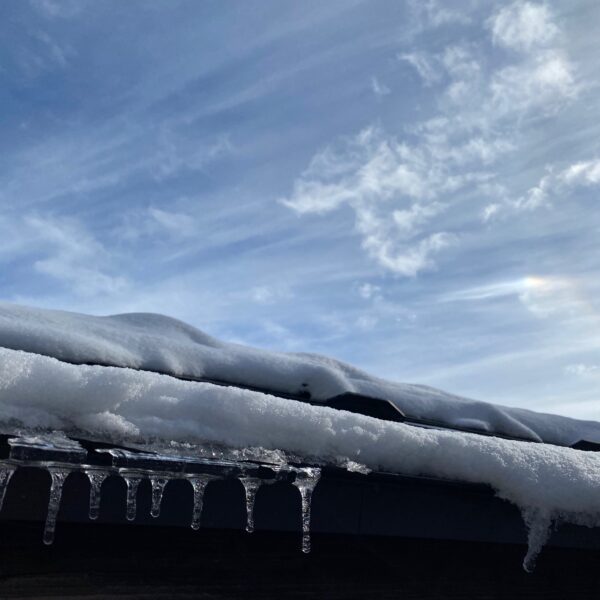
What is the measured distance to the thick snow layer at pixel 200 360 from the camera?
2.91 meters

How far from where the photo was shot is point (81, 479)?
1836 mm

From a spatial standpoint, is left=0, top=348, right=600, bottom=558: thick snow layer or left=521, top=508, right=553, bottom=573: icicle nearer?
left=0, top=348, right=600, bottom=558: thick snow layer

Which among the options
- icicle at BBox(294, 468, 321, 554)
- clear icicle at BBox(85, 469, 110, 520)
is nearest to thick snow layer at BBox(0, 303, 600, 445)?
clear icicle at BBox(85, 469, 110, 520)

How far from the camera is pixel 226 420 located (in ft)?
5.95

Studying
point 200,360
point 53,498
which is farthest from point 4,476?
point 200,360

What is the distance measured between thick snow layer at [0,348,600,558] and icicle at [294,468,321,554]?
62 mm

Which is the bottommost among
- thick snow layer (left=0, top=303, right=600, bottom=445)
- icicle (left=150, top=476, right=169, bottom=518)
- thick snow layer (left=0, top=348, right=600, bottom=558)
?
icicle (left=150, top=476, right=169, bottom=518)

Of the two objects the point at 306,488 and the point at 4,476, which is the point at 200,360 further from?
the point at 4,476

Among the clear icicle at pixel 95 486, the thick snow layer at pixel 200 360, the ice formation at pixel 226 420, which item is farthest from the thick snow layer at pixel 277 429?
the thick snow layer at pixel 200 360

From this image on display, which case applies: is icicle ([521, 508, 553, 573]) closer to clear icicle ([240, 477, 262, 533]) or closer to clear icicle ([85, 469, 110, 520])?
clear icicle ([240, 477, 262, 533])

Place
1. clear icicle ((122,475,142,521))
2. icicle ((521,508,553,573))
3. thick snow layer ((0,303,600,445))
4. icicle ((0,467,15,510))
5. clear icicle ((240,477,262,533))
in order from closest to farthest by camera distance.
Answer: icicle ((0,467,15,510)) < clear icicle ((122,475,142,521)) < clear icicle ((240,477,262,533)) < icicle ((521,508,553,573)) < thick snow layer ((0,303,600,445))

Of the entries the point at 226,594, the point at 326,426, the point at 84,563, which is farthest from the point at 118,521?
the point at 326,426

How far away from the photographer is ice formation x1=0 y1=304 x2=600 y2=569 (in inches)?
63.7

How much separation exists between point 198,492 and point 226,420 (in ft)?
0.80
